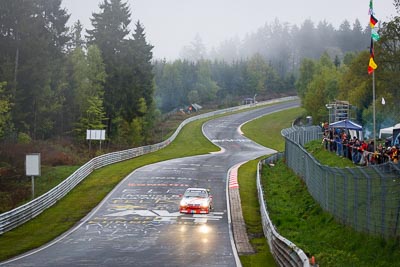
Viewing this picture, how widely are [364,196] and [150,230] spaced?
1255cm

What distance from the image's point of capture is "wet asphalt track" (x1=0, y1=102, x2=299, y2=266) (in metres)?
20.4

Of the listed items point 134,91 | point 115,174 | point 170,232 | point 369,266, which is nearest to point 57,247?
point 170,232

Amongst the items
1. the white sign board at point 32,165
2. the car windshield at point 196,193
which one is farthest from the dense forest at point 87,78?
the car windshield at point 196,193

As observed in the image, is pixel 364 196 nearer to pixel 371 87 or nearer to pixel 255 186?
pixel 255 186

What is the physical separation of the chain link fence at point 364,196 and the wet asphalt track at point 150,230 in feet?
13.7

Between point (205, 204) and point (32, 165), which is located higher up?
point (32, 165)

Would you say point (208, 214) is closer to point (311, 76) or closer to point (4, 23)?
point (4, 23)

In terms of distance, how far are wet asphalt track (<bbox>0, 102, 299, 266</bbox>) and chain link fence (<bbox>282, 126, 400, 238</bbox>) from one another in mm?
4178

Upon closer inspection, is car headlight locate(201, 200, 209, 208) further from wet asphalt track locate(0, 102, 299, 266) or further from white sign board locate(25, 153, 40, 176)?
white sign board locate(25, 153, 40, 176)

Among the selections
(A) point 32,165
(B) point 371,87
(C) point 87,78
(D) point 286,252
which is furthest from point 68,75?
(D) point 286,252

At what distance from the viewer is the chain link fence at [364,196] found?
48.1 ft

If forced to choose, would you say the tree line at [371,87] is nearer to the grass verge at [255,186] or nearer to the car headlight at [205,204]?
the grass verge at [255,186]

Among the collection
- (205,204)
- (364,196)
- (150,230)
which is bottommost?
(150,230)

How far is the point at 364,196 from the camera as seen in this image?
16812mm
